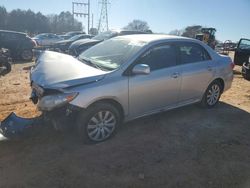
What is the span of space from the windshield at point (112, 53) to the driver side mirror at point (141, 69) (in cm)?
27

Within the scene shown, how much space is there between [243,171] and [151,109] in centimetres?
179

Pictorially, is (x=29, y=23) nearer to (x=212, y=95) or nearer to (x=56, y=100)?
(x=212, y=95)

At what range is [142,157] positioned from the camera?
3973mm

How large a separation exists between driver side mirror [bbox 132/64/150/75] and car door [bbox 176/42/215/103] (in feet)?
3.86

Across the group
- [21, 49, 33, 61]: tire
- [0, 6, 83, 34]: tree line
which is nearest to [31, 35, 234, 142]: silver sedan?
[21, 49, 33, 61]: tire

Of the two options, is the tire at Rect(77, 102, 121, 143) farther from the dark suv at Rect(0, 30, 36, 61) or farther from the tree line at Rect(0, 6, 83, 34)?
the tree line at Rect(0, 6, 83, 34)

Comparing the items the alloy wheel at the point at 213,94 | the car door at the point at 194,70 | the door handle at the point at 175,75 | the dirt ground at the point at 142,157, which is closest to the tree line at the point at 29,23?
the alloy wheel at the point at 213,94

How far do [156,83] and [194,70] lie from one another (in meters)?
1.09

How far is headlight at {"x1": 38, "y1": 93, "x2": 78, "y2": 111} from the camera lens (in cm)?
381

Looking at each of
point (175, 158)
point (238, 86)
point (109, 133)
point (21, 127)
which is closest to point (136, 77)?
point (109, 133)

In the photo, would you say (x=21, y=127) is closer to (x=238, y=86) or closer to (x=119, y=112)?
(x=119, y=112)

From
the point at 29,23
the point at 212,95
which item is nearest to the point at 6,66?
the point at 212,95

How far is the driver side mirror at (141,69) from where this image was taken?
4.21 m

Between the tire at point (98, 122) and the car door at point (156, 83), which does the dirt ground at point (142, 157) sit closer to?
the tire at point (98, 122)
